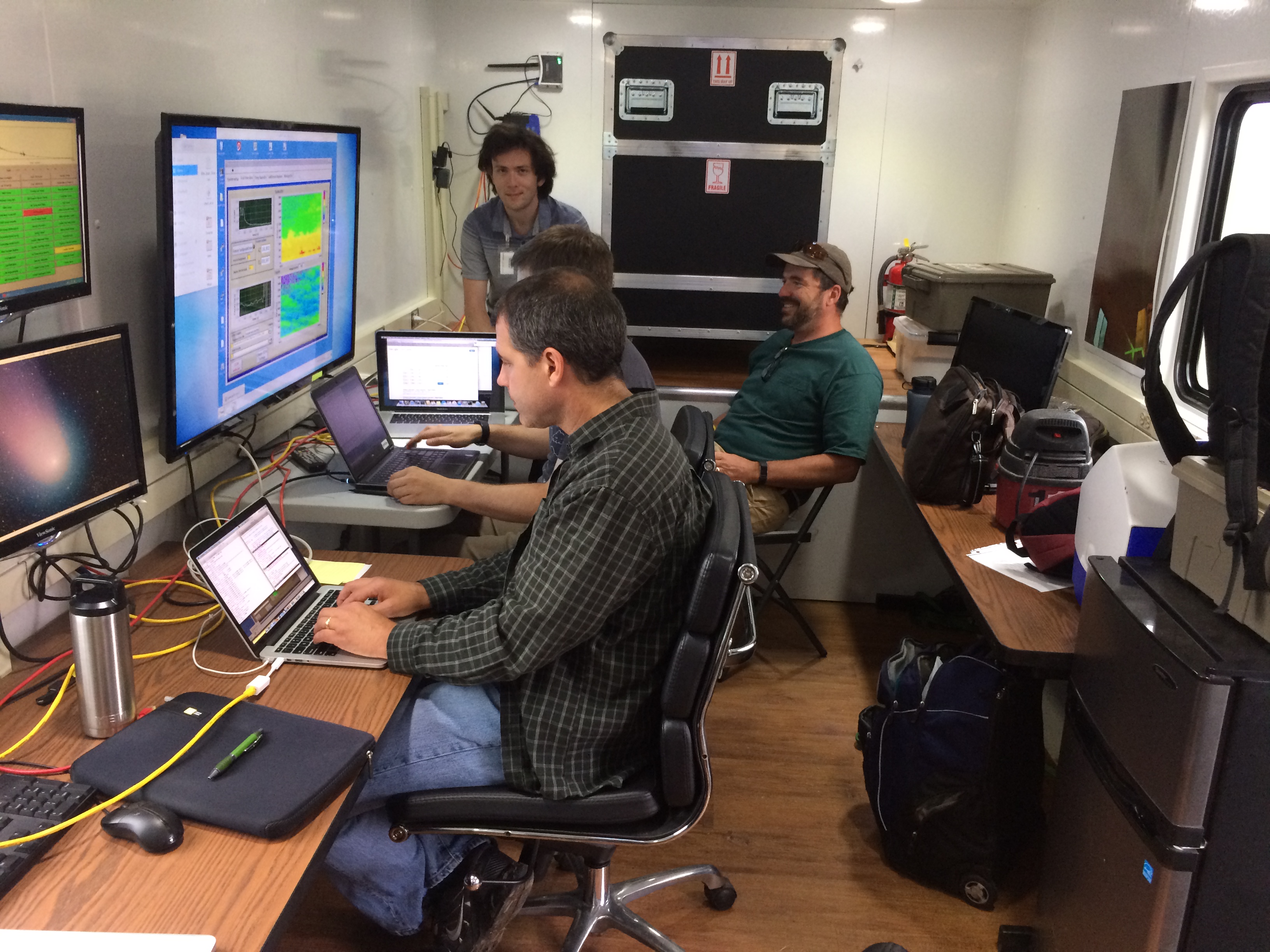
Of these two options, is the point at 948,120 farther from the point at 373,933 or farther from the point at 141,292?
the point at 373,933

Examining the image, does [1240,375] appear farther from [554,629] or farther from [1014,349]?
[1014,349]

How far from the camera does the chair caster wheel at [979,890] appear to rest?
78.6 inches

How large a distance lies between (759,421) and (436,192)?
1745 mm

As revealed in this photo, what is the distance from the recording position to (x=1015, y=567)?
2.05 meters

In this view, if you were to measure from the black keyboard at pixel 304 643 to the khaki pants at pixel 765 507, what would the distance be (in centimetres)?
153

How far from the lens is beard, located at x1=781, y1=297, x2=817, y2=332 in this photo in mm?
2834

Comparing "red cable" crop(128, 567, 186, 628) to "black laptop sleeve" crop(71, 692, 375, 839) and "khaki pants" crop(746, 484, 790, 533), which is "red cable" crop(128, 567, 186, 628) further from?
"khaki pants" crop(746, 484, 790, 533)

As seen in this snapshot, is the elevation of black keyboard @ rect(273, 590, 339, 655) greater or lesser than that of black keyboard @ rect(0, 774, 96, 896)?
greater

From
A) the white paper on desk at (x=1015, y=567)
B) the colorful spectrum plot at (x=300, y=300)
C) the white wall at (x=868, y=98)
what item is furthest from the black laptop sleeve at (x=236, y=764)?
the white wall at (x=868, y=98)

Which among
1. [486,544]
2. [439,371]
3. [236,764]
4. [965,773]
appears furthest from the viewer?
[439,371]

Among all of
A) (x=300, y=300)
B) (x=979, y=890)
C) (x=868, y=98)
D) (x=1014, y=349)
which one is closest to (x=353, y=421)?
(x=300, y=300)

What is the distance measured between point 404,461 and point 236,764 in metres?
1.21

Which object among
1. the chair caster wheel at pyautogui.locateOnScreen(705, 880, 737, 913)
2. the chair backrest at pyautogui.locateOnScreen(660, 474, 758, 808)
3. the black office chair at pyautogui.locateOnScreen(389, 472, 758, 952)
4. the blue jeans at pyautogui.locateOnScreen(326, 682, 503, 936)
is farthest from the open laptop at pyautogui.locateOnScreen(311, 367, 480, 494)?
the chair caster wheel at pyautogui.locateOnScreen(705, 880, 737, 913)

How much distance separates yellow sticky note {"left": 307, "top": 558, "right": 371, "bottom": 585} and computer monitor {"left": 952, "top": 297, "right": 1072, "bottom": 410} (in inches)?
71.1
